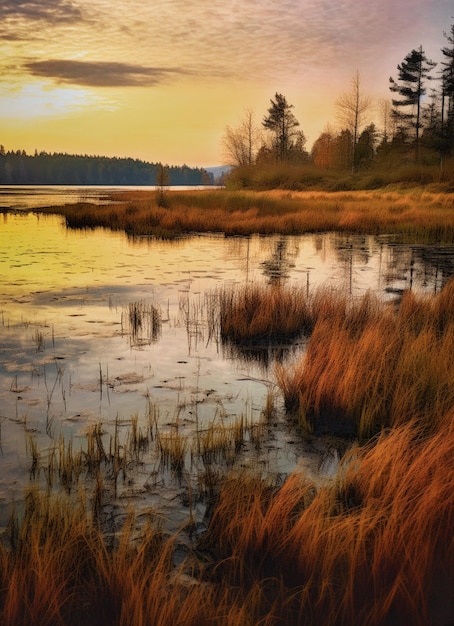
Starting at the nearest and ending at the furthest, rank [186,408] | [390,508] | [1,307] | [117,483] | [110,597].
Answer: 1. [110,597]
2. [390,508]
3. [117,483]
4. [186,408]
5. [1,307]

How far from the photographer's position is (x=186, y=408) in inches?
218

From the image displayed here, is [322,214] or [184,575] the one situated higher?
[322,214]

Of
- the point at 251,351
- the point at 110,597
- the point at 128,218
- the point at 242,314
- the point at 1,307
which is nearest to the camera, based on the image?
the point at 110,597

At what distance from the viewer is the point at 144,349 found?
760 centimetres

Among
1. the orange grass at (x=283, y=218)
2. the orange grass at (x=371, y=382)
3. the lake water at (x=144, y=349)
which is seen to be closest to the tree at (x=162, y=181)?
the orange grass at (x=283, y=218)

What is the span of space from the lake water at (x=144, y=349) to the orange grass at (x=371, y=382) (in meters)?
0.38

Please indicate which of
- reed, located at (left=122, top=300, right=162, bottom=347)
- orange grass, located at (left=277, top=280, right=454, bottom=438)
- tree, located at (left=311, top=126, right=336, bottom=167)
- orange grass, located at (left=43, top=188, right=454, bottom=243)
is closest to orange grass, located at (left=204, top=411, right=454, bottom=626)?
orange grass, located at (left=277, top=280, right=454, bottom=438)

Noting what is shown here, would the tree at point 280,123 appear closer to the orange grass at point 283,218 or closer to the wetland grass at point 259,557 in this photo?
the orange grass at point 283,218

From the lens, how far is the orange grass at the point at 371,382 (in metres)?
5.05

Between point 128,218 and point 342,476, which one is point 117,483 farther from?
point 128,218

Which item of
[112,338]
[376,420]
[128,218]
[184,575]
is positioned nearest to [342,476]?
[376,420]

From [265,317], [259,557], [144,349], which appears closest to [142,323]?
[144,349]

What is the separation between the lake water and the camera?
4734 millimetres

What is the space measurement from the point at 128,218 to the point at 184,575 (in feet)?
84.6
